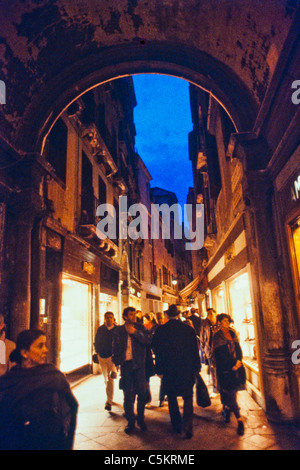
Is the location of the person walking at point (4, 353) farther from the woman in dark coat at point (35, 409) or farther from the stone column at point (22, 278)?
the woman in dark coat at point (35, 409)

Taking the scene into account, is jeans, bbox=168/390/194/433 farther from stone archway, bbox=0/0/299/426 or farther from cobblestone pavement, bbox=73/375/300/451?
stone archway, bbox=0/0/299/426

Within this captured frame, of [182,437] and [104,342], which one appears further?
[104,342]

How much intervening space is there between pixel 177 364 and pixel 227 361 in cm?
87

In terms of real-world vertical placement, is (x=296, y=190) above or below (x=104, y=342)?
above

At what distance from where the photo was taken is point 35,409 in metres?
2.17

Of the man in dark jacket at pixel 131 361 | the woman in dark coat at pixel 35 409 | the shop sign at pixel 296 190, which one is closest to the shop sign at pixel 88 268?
the man in dark jacket at pixel 131 361

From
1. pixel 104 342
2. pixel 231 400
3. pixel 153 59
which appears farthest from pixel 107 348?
pixel 153 59

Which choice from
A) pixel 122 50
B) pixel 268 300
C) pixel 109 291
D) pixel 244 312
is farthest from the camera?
pixel 109 291

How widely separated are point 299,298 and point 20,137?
6.01 meters

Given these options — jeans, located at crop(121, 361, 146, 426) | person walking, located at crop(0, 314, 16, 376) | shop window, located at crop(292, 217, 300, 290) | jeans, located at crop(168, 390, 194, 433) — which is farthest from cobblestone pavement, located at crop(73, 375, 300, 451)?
shop window, located at crop(292, 217, 300, 290)

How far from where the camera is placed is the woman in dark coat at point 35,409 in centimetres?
212

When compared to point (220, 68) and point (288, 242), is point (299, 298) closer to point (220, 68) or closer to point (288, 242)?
point (288, 242)

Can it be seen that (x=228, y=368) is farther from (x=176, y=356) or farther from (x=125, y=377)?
(x=125, y=377)

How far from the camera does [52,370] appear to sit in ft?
7.88
